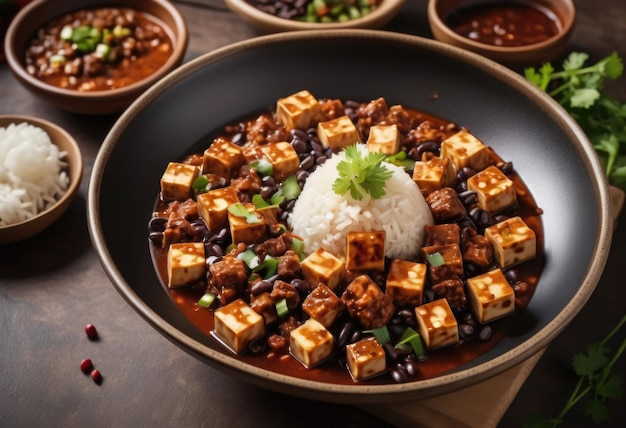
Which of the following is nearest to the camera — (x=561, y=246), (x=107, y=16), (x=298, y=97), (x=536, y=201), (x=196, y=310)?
(x=196, y=310)

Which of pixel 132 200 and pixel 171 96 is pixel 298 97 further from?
pixel 132 200

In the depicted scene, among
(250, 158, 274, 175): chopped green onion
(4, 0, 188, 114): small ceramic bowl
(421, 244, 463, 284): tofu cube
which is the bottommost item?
(4, 0, 188, 114): small ceramic bowl

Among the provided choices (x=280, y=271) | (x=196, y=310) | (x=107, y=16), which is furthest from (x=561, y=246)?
(x=107, y=16)

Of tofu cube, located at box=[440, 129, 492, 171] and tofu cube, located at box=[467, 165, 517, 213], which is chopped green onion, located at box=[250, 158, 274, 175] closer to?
tofu cube, located at box=[440, 129, 492, 171]

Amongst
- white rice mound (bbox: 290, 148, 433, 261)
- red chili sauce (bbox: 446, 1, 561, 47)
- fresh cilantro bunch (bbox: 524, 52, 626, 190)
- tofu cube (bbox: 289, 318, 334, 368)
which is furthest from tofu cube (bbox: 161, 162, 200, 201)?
red chili sauce (bbox: 446, 1, 561, 47)

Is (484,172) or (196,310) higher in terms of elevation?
(484,172)

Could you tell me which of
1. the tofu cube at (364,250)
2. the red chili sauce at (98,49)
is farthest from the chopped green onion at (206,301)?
the red chili sauce at (98,49)

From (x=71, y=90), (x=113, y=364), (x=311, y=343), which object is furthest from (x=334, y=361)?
(x=71, y=90)
